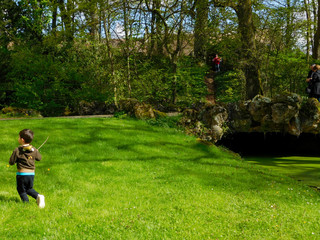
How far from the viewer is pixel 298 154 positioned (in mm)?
13945

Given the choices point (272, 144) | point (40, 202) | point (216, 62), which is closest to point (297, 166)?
point (272, 144)

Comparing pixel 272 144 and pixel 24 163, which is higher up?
pixel 24 163

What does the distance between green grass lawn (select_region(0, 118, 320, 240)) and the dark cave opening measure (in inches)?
163

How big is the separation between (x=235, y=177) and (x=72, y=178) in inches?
182

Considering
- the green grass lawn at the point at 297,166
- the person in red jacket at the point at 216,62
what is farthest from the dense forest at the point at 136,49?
the person in red jacket at the point at 216,62

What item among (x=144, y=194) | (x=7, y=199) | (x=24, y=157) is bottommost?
(x=144, y=194)

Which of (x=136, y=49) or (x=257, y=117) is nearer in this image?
(x=257, y=117)

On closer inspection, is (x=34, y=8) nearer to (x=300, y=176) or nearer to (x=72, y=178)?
(x=72, y=178)

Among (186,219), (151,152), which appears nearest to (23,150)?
(186,219)

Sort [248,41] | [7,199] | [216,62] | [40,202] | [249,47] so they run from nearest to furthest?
1. [40,202]
2. [7,199]
3. [248,41]
4. [249,47]
5. [216,62]

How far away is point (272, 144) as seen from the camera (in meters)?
15.2

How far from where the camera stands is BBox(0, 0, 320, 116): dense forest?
48.1ft

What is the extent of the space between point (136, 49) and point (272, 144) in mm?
9873

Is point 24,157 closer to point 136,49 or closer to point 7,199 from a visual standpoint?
point 7,199
